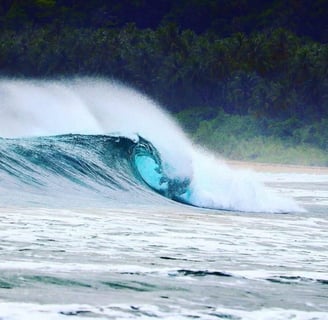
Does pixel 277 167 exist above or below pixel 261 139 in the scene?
below

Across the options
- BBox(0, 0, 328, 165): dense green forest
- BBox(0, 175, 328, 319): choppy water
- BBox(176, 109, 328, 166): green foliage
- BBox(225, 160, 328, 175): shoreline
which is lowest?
BBox(0, 175, 328, 319): choppy water

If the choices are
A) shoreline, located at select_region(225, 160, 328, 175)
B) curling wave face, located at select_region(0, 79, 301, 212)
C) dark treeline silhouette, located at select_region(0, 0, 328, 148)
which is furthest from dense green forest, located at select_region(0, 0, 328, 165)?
curling wave face, located at select_region(0, 79, 301, 212)

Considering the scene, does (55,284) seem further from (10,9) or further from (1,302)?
(10,9)

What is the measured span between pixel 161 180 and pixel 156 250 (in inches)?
326

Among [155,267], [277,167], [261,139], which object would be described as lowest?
[155,267]

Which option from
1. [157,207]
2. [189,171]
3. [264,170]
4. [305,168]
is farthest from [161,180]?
[305,168]

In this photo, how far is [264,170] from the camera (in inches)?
1563

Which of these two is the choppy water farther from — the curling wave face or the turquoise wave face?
the curling wave face

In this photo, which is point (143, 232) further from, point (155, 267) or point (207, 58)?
point (207, 58)

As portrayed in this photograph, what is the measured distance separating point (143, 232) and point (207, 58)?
154 feet

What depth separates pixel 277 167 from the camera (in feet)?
137

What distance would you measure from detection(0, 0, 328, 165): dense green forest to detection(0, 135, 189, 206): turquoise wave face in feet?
82.6

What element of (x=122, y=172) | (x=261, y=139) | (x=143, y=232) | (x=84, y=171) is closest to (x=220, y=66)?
(x=261, y=139)

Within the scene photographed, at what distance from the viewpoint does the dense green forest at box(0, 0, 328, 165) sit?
165ft
